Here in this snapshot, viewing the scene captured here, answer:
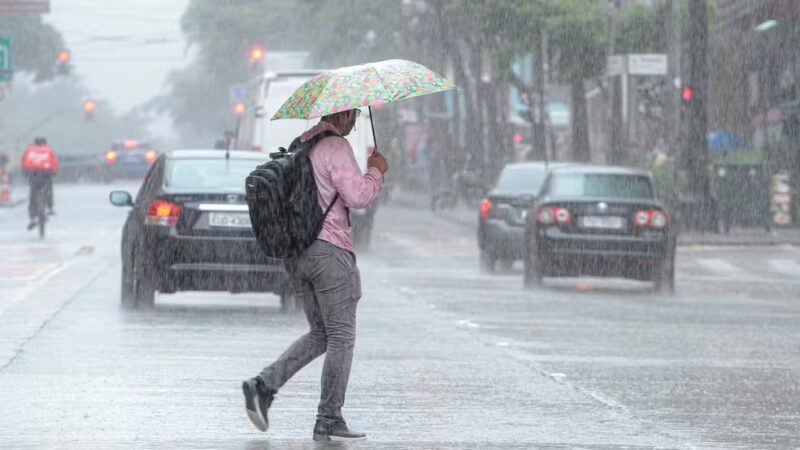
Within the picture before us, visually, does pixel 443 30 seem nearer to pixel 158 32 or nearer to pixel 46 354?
pixel 46 354

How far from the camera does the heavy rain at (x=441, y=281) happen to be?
30.3 ft

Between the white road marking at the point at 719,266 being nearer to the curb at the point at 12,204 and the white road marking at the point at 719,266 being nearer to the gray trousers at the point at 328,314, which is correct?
the gray trousers at the point at 328,314

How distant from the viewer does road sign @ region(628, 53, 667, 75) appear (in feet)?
112

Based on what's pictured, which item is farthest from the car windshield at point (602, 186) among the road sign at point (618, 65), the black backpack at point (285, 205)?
the black backpack at point (285, 205)

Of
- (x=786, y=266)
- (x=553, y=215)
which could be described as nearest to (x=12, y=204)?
(x=786, y=266)

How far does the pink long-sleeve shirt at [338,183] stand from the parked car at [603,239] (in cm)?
1308

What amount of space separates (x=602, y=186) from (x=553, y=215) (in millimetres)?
768

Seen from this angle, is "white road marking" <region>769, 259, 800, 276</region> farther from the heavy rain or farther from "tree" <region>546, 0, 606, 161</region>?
"tree" <region>546, 0, 606, 161</region>

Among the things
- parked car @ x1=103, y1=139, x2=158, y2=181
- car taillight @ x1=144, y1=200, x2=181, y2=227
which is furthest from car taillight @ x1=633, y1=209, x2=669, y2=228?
parked car @ x1=103, y1=139, x2=158, y2=181

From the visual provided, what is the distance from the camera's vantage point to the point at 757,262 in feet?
96.5

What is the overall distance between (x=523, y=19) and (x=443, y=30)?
8466 millimetres

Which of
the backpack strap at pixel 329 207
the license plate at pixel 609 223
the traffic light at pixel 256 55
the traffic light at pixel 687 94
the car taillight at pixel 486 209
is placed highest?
the traffic light at pixel 256 55

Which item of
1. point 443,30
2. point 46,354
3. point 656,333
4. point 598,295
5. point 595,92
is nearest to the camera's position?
point 46,354

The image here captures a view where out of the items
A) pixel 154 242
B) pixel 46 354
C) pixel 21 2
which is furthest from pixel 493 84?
pixel 46 354
